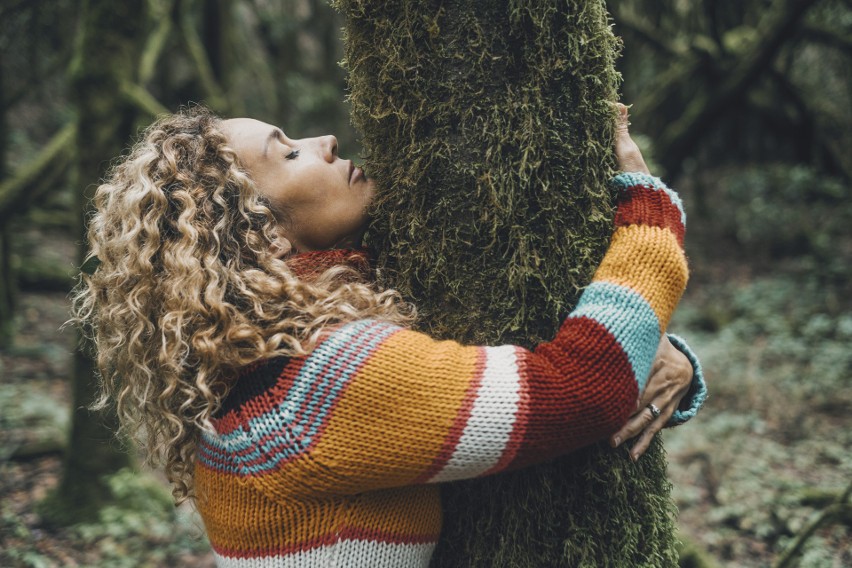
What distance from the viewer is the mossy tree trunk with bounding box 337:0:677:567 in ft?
5.25

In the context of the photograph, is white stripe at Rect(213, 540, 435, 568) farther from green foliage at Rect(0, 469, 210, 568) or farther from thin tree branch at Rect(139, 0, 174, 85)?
thin tree branch at Rect(139, 0, 174, 85)

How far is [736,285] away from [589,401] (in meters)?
8.02

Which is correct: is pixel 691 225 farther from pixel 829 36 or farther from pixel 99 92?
pixel 99 92

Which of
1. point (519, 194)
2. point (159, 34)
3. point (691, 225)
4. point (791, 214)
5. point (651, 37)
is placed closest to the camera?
point (519, 194)

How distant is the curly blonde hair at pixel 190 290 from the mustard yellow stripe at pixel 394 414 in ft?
0.59

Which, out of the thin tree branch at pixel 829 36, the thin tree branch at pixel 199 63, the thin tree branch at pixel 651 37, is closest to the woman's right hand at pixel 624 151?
the thin tree branch at pixel 199 63

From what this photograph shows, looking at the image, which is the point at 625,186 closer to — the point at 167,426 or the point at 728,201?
the point at 167,426

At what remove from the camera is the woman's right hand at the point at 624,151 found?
5.49 feet

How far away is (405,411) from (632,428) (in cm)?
58

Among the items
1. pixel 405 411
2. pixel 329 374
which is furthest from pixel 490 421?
pixel 329 374

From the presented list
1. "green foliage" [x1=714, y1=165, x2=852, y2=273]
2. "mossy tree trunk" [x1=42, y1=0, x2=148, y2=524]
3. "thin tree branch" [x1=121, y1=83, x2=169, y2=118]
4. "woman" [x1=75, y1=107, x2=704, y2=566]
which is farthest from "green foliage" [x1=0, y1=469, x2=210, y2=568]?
"green foliage" [x1=714, y1=165, x2=852, y2=273]

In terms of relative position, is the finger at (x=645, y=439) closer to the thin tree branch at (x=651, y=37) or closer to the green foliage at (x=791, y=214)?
the green foliage at (x=791, y=214)

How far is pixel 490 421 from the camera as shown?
1396mm

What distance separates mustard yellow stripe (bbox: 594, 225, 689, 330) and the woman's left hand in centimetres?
15
